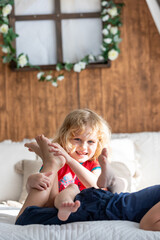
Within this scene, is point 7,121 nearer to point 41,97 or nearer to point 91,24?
point 41,97

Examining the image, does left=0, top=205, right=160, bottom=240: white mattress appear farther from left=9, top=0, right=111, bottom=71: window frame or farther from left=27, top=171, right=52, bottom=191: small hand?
left=9, top=0, right=111, bottom=71: window frame

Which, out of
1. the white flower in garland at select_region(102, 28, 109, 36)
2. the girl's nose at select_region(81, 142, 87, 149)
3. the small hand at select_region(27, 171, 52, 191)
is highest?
the white flower in garland at select_region(102, 28, 109, 36)

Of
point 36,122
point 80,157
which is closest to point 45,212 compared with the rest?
point 80,157

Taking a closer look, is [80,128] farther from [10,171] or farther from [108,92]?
[108,92]

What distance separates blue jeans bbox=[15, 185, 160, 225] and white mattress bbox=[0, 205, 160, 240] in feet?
0.28

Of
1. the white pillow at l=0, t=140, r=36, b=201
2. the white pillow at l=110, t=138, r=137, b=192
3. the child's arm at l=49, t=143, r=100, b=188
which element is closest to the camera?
the child's arm at l=49, t=143, r=100, b=188

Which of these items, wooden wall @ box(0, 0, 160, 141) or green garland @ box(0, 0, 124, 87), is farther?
wooden wall @ box(0, 0, 160, 141)

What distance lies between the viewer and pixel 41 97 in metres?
3.06

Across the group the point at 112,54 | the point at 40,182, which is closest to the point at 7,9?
the point at 112,54

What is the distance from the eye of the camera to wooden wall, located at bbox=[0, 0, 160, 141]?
3.06 metres

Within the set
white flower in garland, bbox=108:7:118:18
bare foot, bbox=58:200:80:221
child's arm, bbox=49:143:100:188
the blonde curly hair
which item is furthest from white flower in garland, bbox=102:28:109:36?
bare foot, bbox=58:200:80:221

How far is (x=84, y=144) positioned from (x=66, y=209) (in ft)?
2.17

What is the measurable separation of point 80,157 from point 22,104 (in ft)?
3.93

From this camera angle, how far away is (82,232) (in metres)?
1.29
